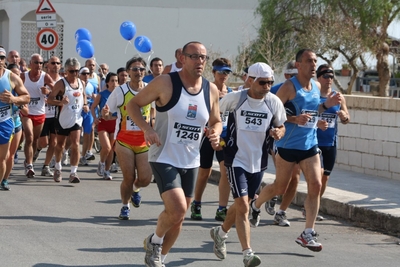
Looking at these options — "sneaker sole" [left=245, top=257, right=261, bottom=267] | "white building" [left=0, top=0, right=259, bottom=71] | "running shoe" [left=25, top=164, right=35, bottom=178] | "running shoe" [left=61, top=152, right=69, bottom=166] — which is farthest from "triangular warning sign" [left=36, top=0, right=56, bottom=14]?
"white building" [left=0, top=0, right=259, bottom=71]

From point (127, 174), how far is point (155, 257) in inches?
112

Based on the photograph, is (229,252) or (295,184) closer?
(229,252)

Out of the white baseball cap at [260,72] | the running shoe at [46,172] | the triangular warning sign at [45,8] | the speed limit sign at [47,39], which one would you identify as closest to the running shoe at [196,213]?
the white baseball cap at [260,72]

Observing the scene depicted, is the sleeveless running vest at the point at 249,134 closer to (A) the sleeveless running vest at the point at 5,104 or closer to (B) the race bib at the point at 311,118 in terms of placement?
(B) the race bib at the point at 311,118

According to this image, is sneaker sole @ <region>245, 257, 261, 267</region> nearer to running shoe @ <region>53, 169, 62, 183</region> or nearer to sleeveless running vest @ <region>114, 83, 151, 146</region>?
sleeveless running vest @ <region>114, 83, 151, 146</region>

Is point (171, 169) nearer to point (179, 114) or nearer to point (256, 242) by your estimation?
point (179, 114)

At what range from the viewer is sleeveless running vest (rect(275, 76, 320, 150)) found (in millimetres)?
8844

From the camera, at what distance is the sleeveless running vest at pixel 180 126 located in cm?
→ 709

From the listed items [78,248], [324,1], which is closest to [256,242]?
[78,248]

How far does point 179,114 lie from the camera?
708cm

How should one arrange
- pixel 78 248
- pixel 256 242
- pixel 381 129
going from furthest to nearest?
pixel 381 129
pixel 256 242
pixel 78 248

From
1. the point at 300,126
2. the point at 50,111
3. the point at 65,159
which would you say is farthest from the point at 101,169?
the point at 300,126

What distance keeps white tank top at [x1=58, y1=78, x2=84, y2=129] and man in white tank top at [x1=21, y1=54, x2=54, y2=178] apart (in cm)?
73

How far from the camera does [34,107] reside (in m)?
14.3
